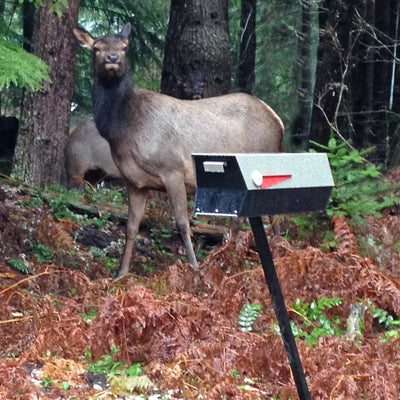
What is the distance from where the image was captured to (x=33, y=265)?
28.1 feet

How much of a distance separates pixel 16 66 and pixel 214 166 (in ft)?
11.0

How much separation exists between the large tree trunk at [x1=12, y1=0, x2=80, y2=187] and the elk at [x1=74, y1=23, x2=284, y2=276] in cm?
376

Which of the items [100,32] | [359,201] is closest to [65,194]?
[359,201]

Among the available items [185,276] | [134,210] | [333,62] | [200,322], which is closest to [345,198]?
[185,276]

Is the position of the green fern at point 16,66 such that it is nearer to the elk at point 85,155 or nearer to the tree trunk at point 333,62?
the tree trunk at point 333,62

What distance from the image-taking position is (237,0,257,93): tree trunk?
20.8 meters

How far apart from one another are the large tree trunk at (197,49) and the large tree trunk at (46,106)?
5.95 ft

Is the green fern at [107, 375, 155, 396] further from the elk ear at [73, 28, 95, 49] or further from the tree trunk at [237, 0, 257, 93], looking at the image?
the tree trunk at [237, 0, 257, 93]

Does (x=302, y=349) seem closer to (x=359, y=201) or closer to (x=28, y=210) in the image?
(x=359, y=201)

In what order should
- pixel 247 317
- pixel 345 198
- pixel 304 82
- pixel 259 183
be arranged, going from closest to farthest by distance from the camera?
pixel 259 183, pixel 247 317, pixel 345 198, pixel 304 82

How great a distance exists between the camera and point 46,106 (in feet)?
42.0

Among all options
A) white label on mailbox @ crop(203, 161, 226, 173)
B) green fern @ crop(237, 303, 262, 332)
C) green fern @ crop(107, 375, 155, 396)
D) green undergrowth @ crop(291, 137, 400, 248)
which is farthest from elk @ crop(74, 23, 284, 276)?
white label on mailbox @ crop(203, 161, 226, 173)

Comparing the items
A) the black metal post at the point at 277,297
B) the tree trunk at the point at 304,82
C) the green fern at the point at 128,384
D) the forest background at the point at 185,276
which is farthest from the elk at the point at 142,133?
the tree trunk at the point at 304,82

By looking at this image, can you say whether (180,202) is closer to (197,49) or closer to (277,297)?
(197,49)
